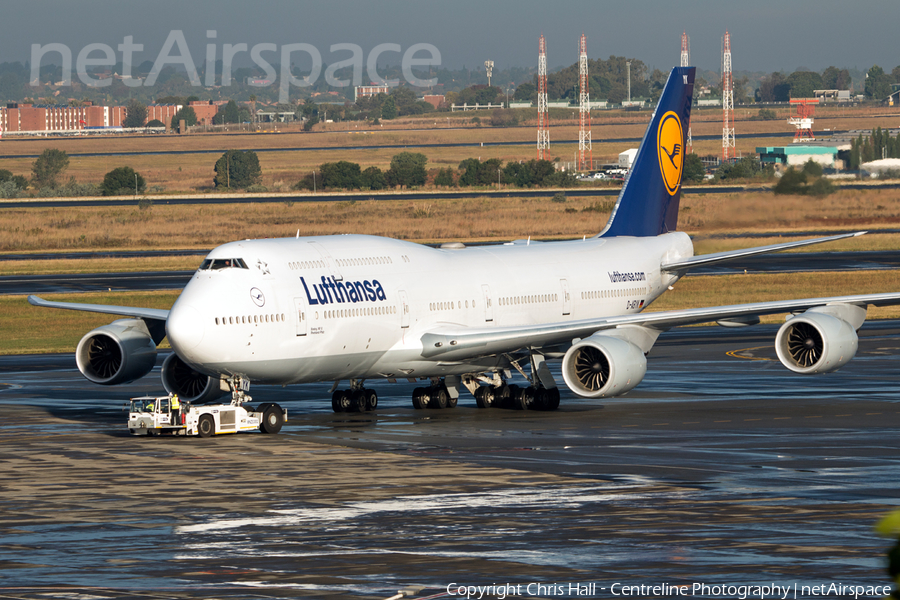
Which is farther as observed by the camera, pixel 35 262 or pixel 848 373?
pixel 35 262

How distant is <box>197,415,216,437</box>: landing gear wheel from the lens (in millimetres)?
36688

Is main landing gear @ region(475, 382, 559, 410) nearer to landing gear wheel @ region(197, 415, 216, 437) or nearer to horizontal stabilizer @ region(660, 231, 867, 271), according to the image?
horizontal stabilizer @ region(660, 231, 867, 271)

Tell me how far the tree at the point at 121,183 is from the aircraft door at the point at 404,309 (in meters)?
149

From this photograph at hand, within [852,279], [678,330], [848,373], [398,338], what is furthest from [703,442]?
[852,279]

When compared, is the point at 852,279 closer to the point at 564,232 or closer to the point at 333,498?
the point at 564,232

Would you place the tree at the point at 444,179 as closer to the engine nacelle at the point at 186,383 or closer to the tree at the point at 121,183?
the tree at the point at 121,183

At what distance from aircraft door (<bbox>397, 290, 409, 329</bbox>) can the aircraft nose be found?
705 cm

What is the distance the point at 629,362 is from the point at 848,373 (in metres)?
15.6

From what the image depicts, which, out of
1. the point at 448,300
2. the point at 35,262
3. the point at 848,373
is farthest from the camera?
the point at 35,262

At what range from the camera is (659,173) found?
51.5 meters

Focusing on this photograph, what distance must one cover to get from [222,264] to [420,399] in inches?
391

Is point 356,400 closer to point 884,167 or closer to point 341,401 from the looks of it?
point 341,401

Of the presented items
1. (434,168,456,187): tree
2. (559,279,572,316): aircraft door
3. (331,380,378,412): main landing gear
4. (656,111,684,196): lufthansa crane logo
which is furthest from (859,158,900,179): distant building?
(434,168,456,187): tree

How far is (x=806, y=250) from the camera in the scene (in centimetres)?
10462
